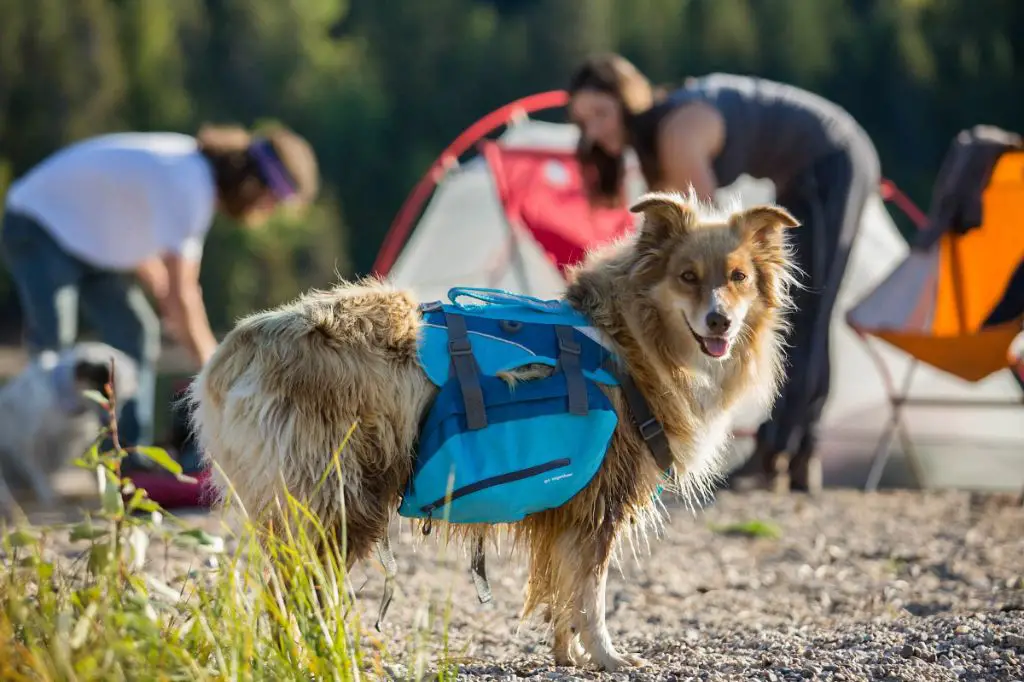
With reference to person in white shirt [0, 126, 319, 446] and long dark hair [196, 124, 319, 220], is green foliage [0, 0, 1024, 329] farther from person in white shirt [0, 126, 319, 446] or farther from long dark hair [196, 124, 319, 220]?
long dark hair [196, 124, 319, 220]

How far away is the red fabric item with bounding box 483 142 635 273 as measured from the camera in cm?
710

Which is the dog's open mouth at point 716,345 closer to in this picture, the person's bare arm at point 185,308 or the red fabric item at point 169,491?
the person's bare arm at point 185,308

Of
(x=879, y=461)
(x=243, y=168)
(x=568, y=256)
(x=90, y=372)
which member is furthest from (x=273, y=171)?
(x=879, y=461)

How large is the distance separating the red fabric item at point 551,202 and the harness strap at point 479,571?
12.6ft

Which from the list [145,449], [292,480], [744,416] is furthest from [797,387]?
[145,449]

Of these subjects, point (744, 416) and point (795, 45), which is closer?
point (744, 416)

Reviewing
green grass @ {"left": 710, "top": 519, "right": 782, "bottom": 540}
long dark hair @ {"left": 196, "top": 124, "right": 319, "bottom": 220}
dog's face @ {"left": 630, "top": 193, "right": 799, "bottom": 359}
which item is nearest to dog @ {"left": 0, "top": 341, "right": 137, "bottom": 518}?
long dark hair @ {"left": 196, "top": 124, "right": 319, "bottom": 220}

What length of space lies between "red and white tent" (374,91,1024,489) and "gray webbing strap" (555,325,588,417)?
145 inches

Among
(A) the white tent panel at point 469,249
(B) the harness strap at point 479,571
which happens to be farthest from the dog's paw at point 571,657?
(A) the white tent panel at point 469,249

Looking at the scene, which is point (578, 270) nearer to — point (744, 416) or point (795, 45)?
point (744, 416)

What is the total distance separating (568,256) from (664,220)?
146 inches

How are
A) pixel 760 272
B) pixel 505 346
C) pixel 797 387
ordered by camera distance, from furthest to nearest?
1. pixel 797 387
2. pixel 760 272
3. pixel 505 346

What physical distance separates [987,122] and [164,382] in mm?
11001

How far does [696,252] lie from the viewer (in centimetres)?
320
